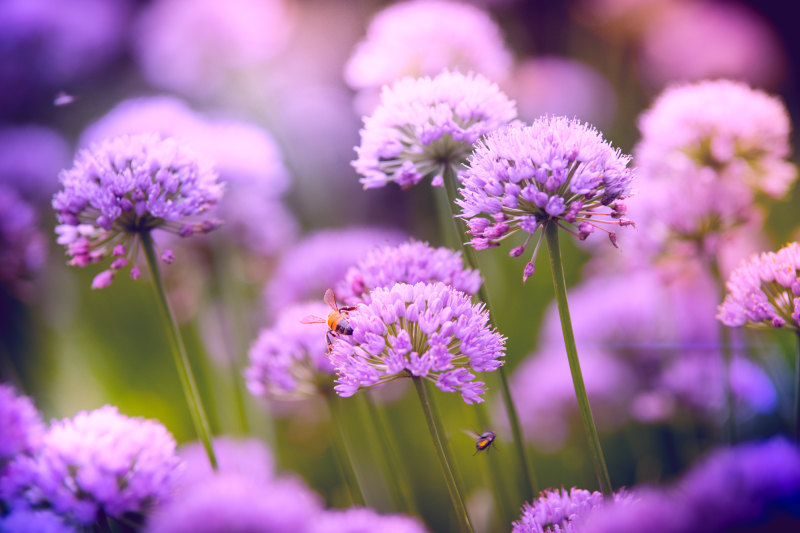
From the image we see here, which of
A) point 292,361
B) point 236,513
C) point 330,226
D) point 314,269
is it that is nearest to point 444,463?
point 236,513

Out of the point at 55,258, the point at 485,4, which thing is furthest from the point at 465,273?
the point at 485,4

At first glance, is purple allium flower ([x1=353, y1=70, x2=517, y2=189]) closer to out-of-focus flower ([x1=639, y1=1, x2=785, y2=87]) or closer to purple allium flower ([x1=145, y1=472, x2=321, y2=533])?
purple allium flower ([x1=145, y1=472, x2=321, y2=533])

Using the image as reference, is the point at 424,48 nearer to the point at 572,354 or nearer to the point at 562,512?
the point at 572,354

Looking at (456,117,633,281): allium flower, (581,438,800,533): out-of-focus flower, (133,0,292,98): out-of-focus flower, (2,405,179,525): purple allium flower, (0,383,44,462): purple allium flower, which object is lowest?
(581,438,800,533): out-of-focus flower

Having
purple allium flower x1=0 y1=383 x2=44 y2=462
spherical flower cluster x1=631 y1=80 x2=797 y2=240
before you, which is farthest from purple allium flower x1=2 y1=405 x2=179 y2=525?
spherical flower cluster x1=631 y1=80 x2=797 y2=240

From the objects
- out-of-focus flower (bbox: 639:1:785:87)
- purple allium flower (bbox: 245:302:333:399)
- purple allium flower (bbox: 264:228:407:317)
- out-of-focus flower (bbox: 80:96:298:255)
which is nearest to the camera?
purple allium flower (bbox: 245:302:333:399)

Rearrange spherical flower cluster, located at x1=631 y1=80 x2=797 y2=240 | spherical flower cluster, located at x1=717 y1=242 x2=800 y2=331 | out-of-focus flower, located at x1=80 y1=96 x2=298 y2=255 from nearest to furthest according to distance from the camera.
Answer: spherical flower cluster, located at x1=717 y1=242 x2=800 y2=331 → spherical flower cluster, located at x1=631 y1=80 x2=797 y2=240 → out-of-focus flower, located at x1=80 y1=96 x2=298 y2=255
